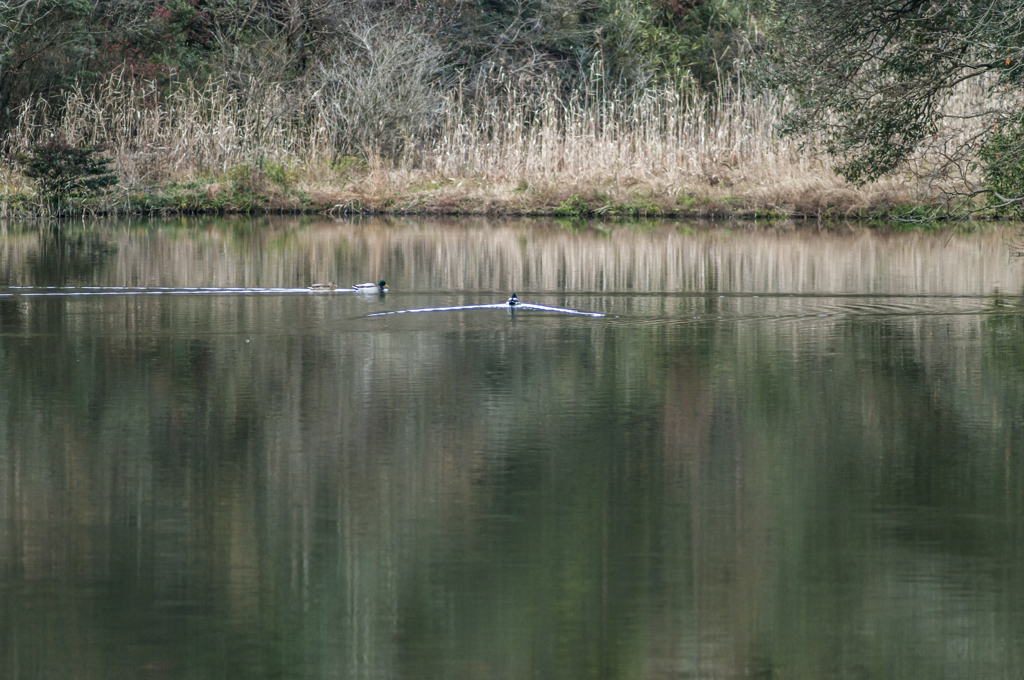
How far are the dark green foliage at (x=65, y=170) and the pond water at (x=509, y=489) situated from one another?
1436 centimetres

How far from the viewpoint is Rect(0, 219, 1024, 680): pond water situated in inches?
197

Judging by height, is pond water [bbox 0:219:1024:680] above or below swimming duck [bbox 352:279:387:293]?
below

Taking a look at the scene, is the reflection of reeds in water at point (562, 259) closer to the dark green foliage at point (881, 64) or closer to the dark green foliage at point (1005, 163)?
the dark green foliage at point (1005, 163)

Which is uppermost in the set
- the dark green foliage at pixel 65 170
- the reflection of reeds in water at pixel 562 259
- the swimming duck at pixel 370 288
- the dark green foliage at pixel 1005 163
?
the dark green foliage at pixel 65 170

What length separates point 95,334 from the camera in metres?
12.2

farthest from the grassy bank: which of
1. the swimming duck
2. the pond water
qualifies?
the pond water

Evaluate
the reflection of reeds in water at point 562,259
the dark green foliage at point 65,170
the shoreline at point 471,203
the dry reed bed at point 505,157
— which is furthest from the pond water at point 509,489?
the dark green foliage at point 65,170

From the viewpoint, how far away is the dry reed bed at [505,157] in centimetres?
2834

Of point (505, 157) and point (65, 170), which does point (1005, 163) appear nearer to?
point (505, 157)

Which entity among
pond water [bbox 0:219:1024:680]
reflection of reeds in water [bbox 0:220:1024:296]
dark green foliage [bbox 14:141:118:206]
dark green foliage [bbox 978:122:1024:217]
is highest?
dark green foliage [bbox 14:141:118:206]

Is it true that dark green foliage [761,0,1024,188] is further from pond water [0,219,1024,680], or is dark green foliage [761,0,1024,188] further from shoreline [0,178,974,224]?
shoreline [0,178,974,224]

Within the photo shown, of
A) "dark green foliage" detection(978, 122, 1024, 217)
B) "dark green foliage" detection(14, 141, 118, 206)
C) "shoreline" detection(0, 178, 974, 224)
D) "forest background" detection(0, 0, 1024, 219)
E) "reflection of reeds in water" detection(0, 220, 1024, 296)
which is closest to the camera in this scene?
"dark green foliage" detection(978, 122, 1024, 217)

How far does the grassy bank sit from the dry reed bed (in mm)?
28

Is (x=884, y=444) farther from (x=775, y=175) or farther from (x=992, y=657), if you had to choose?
(x=775, y=175)
